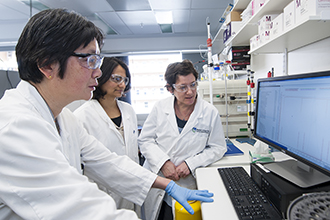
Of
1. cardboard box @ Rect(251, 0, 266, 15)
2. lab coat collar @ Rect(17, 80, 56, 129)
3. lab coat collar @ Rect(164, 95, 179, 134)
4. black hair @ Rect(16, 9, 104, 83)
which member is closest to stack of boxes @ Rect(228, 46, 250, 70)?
cardboard box @ Rect(251, 0, 266, 15)

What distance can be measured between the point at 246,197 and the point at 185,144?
0.65 meters

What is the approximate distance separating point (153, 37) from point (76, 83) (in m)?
4.28

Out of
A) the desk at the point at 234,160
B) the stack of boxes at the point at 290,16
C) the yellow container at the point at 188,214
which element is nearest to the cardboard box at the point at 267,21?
the stack of boxes at the point at 290,16

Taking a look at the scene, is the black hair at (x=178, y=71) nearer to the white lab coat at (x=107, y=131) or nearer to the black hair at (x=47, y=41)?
the white lab coat at (x=107, y=131)

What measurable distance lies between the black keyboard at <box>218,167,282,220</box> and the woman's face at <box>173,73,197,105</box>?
629 mm

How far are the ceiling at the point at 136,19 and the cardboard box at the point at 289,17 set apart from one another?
2296 mm

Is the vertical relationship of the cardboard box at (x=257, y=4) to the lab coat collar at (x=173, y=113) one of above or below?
above

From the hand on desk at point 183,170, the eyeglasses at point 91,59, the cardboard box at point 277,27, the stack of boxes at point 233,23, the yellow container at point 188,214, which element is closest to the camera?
the eyeglasses at point 91,59

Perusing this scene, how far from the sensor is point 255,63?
2.19 metres

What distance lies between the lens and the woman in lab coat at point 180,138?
1.24m

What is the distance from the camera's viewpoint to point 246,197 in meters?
0.69

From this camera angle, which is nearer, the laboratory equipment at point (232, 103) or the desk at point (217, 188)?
the desk at point (217, 188)

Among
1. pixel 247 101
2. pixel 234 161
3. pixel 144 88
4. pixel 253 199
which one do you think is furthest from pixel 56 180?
pixel 144 88

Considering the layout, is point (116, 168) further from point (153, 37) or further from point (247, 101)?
point (153, 37)
